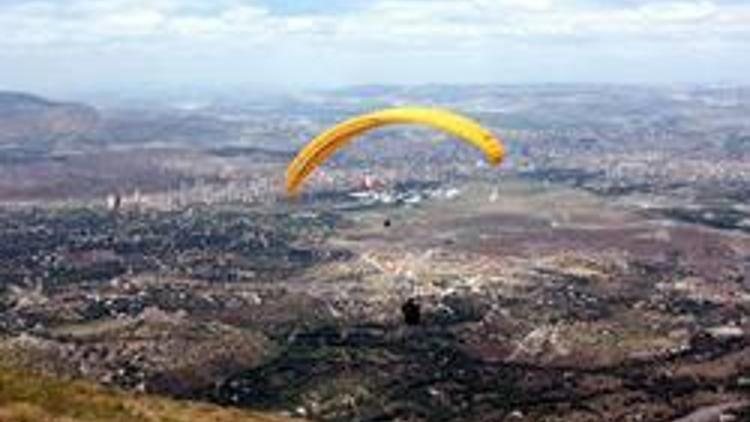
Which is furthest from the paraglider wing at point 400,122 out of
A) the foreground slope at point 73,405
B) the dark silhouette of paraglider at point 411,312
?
the foreground slope at point 73,405

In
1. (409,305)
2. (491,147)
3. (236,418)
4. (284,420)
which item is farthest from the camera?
(284,420)

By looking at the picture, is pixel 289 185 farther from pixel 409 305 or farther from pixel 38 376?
pixel 38 376

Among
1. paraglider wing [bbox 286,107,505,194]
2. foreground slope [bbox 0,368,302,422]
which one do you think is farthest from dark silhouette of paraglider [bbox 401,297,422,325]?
foreground slope [bbox 0,368,302,422]

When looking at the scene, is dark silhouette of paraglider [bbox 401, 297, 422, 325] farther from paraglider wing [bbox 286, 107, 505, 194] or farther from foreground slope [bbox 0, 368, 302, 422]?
foreground slope [bbox 0, 368, 302, 422]

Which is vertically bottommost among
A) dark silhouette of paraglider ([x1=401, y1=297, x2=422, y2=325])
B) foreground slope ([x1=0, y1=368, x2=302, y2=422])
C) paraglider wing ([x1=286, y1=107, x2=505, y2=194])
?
foreground slope ([x1=0, y1=368, x2=302, y2=422])

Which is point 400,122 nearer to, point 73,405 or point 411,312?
point 411,312

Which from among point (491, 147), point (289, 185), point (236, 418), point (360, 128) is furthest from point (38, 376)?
point (491, 147)

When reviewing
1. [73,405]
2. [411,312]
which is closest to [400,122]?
[411,312]
